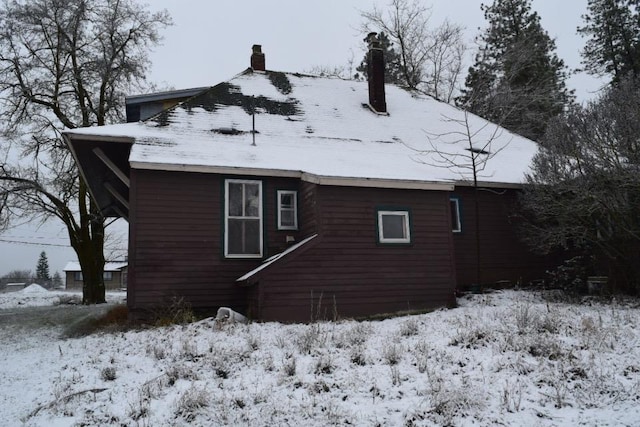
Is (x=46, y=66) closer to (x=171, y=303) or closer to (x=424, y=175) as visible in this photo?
(x=171, y=303)

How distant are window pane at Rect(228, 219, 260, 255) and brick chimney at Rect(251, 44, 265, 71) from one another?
7.90 metres

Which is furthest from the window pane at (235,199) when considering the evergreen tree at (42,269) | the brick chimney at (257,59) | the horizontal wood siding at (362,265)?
the evergreen tree at (42,269)

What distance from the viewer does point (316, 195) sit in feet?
38.5

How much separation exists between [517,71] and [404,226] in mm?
20070

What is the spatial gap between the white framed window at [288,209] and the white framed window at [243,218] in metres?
0.51

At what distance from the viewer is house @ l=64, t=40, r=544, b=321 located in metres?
11.4

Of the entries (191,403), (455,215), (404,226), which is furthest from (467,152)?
(191,403)

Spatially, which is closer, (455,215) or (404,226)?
(404,226)

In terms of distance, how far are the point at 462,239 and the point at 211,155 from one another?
7.23 meters

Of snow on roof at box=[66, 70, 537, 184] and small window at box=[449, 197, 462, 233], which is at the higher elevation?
snow on roof at box=[66, 70, 537, 184]

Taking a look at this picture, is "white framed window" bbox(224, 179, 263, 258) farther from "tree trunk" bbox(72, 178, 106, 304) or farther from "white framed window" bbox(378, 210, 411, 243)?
"tree trunk" bbox(72, 178, 106, 304)

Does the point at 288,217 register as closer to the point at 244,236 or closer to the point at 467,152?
the point at 244,236

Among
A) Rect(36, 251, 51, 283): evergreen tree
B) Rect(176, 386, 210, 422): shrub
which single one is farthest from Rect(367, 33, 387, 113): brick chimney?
Rect(36, 251, 51, 283): evergreen tree

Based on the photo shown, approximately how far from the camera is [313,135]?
48.4 ft
